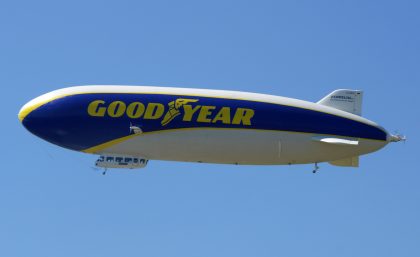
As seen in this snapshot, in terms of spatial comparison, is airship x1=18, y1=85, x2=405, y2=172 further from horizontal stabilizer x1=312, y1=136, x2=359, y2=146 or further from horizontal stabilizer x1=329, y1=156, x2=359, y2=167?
horizontal stabilizer x1=329, y1=156, x2=359, y2=167

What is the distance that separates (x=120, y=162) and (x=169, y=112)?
146 inches

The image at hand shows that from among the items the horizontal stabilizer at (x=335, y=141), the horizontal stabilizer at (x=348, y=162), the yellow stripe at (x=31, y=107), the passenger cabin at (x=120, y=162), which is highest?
the yellow stripe at (x=31, y=107)

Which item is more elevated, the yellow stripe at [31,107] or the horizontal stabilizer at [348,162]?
the yellow stripe at [31,107]

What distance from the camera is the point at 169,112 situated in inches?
1788

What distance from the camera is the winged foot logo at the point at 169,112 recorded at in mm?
45406

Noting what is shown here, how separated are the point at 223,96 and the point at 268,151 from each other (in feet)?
11.5

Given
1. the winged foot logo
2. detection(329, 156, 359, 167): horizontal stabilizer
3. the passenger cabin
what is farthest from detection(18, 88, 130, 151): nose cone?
detection(329, 156, 359, 167): horizontal stabilizer

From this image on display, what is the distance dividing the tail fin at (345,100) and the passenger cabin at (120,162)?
10.1 metres

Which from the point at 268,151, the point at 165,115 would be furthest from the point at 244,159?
the point at 165,115

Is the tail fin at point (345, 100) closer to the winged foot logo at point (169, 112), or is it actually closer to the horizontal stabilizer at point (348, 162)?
the horizontal stabilizer at point (348, 162)

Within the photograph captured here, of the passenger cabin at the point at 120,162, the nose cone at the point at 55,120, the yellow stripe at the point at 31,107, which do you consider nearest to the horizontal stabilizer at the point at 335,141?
the passenger cabin at the point at 120,162

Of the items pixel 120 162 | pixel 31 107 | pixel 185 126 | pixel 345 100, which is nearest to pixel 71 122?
pixel 31 107

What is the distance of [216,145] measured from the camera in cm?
4528

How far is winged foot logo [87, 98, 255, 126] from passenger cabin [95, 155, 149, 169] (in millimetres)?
2364
